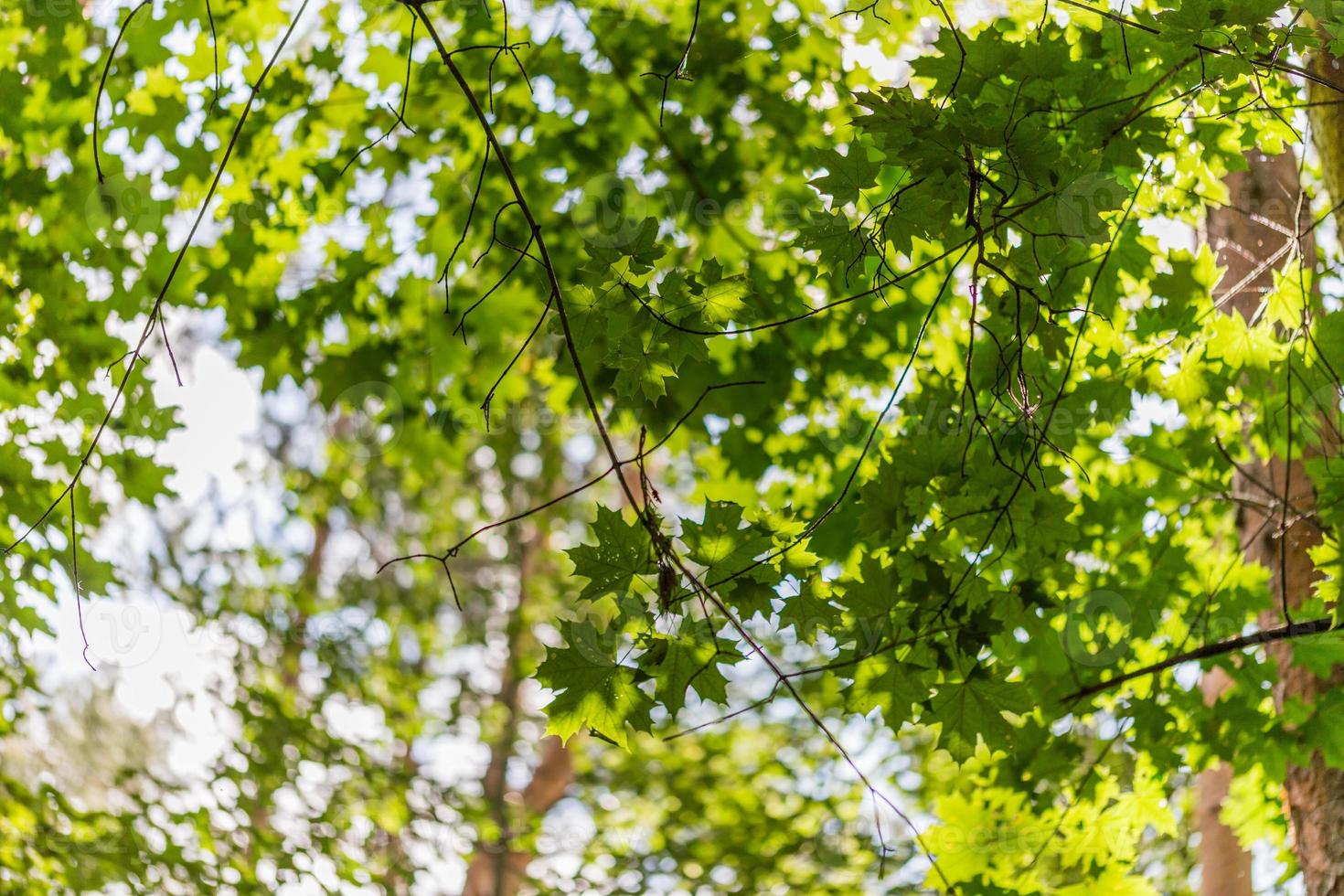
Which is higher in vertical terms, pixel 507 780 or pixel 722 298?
pixel 507 780

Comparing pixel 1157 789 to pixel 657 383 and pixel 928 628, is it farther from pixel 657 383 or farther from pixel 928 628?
pixel 657 383

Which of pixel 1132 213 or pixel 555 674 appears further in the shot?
pixel 1132 213

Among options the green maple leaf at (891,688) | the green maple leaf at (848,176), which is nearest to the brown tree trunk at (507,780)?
the green maple leaf at (891,688)

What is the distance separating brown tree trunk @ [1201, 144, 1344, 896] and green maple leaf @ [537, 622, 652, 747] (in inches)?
65.9

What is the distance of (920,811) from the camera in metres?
6.06

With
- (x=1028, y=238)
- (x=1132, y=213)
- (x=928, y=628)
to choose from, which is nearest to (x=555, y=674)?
(x=928, y=628)

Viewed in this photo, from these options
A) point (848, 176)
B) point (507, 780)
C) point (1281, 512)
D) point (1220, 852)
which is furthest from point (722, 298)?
point (507, 780)

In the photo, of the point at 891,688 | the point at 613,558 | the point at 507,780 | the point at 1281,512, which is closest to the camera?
the point at 613,558

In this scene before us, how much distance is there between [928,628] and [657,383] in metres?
0.70

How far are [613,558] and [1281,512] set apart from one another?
2.26 meters

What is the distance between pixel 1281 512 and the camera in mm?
2816

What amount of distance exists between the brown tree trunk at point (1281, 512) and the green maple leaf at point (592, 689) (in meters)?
1.67

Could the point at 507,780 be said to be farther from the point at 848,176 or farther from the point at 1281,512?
the point at 848,176

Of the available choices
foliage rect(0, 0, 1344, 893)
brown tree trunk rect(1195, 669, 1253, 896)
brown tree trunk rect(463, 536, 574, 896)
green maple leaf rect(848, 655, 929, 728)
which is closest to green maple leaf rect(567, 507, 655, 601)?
foliage rect(0, 0, 1344, 893)
